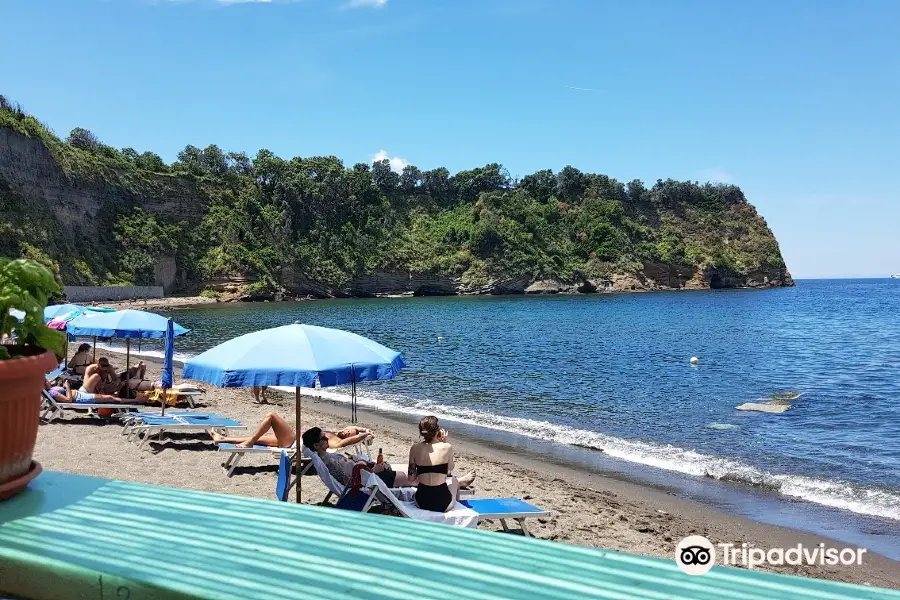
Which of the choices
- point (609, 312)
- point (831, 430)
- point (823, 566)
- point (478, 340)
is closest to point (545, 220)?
point (609, 312)

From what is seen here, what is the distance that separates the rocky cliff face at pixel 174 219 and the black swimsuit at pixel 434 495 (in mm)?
64717

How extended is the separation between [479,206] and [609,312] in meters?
60.5

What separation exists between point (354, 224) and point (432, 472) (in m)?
105

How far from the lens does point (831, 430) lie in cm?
1511

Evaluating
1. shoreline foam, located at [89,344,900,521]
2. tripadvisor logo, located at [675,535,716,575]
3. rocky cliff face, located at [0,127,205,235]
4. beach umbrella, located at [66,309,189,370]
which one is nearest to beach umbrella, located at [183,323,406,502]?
tripadvisor logo, located at [675,535,716,575]

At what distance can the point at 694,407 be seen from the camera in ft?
58.7

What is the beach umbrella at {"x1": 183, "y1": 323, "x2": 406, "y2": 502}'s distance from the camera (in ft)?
21.3

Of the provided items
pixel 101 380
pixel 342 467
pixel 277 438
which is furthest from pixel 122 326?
pixel 342 467

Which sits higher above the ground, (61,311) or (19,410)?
(19,410)

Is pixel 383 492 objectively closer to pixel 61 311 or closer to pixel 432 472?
pixel 432 472

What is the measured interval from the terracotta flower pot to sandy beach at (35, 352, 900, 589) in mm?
5897

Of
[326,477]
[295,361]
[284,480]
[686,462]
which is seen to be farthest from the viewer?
[686,462]

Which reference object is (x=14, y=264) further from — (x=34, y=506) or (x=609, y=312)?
(x=609, y=312)

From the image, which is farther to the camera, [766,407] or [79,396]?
[766,407]
